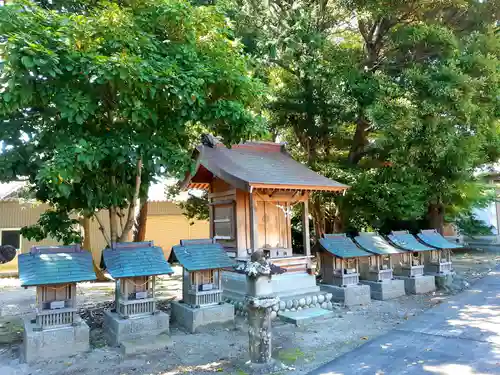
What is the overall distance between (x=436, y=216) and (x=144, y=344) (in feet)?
48.8

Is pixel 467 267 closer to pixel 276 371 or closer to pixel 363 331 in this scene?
pixel 363 331

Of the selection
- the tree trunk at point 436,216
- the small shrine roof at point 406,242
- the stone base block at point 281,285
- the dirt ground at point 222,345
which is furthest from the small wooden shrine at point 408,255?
the tree trunk at point 436,216

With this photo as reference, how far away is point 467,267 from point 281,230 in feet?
32.5

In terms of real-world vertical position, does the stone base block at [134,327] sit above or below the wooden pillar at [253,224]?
below

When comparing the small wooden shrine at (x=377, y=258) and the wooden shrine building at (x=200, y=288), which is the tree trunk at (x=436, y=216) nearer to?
the small wooden shrine at (x=377, y=258)

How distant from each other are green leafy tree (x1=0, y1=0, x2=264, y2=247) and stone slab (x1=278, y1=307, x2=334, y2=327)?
4.33 meters

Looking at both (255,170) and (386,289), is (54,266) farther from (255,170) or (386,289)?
(386,289)

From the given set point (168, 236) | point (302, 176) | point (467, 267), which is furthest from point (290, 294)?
point (168, 236)

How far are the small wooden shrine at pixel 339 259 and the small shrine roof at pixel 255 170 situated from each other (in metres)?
1.59

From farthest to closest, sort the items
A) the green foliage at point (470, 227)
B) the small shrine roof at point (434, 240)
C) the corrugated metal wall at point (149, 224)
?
the green foliage at point (470, 227) < the corrugated metal wall at point (149, 224) < the small shrine roof at point (434, 240)

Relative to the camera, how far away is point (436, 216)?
17516 mm

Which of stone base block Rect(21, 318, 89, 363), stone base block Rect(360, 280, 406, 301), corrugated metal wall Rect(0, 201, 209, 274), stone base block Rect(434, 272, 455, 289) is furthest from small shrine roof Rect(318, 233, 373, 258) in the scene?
corrugated metal wall Rect(0, 201, 209, 274)

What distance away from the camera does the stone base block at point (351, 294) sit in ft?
34.2

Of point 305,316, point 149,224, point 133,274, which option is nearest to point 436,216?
point 305,316
